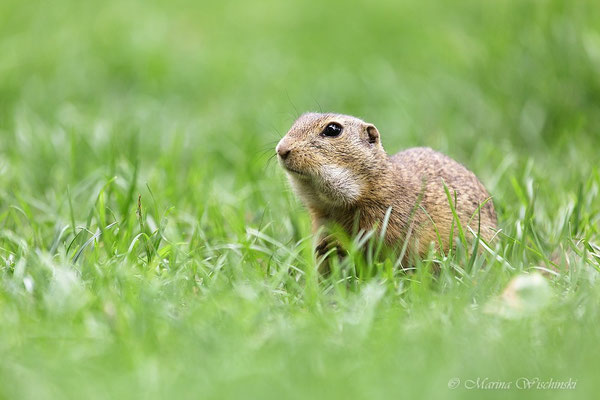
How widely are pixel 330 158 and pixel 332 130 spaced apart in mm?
169

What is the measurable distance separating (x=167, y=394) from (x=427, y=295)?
1.18 metres

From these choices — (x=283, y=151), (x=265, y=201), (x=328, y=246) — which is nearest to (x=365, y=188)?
(x=328, y=246)

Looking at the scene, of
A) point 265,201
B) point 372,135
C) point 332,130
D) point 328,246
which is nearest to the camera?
point 328,246

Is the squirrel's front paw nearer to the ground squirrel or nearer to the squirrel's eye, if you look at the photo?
the ground squirrel

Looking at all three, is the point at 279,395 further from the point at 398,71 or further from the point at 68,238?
the point at 398,71

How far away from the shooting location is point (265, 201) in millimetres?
4930

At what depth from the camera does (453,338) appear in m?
2.82

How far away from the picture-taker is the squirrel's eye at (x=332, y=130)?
13.4 feet

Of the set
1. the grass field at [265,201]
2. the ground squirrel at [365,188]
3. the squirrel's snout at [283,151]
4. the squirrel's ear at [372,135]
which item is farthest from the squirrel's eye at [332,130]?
the grass field at [265,201]

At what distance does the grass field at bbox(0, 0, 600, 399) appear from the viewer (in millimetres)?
2709

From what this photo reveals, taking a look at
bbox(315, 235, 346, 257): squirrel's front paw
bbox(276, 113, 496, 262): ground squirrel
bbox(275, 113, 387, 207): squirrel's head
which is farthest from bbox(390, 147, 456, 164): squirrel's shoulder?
bbox(315, 235, 346, 257): squirrel's front paw

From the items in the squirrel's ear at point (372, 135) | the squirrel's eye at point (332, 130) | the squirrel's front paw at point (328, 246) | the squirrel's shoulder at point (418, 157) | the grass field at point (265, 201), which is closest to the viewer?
the grass field at point (265, 201)

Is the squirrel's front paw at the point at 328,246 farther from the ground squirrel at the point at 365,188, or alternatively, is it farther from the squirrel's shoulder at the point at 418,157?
the squirrel's shoulder at the point at 418,157

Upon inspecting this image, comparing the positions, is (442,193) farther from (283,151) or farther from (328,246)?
(283,151)
